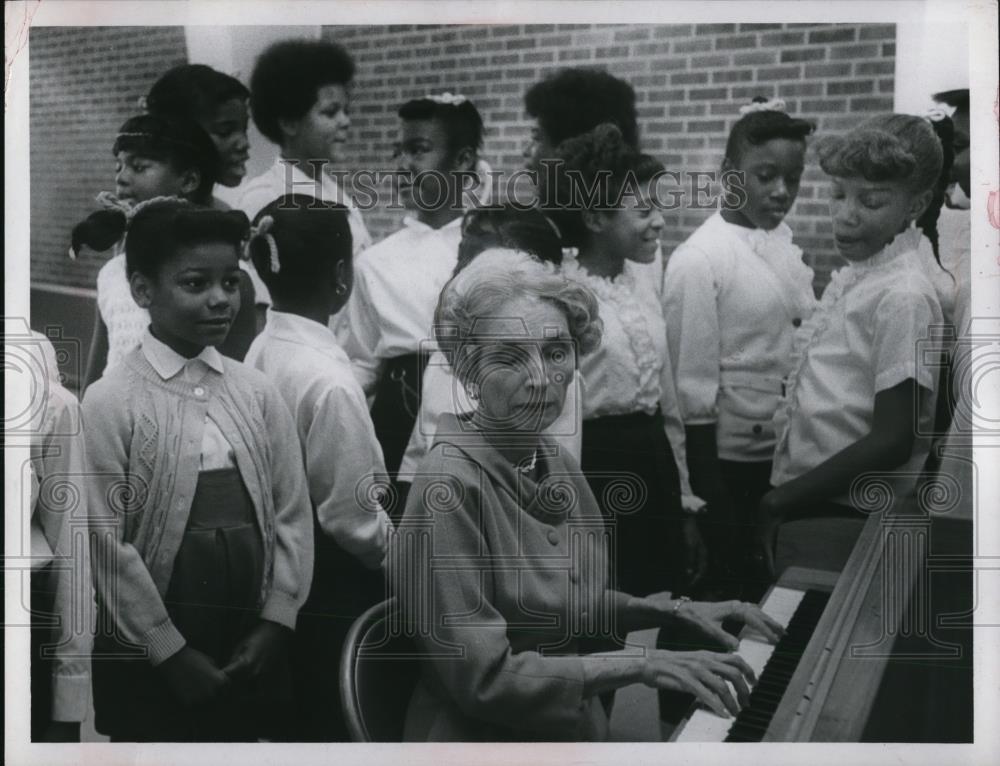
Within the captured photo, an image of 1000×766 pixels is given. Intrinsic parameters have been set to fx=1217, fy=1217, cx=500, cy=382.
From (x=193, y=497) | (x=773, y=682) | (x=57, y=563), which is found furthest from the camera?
(x=57, y=563)

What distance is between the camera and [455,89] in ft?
13.0

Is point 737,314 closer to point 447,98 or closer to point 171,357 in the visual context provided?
point 447,98

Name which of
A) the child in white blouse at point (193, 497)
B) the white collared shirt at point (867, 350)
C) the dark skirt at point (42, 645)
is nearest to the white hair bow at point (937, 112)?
the white collared shirt at point (867, 350)

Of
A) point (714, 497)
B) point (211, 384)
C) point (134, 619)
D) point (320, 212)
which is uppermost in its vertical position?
point (320, 212)

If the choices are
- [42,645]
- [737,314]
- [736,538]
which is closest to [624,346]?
[737,314]

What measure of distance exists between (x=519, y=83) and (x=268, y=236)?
3.12 feet

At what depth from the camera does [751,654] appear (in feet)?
12.4

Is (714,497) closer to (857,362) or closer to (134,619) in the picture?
(857,362)

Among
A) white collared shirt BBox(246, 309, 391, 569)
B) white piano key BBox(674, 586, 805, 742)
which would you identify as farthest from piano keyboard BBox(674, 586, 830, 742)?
white collared shirt BBox(246, 309, 391, 569)

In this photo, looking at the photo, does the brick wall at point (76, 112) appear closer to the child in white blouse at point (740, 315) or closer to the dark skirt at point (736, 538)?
the child in white blouse at point (740, 315)

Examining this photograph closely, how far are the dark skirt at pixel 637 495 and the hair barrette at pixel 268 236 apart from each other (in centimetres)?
111

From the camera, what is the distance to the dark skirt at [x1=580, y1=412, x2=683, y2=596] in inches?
154

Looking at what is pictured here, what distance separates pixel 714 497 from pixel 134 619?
1.93 m
